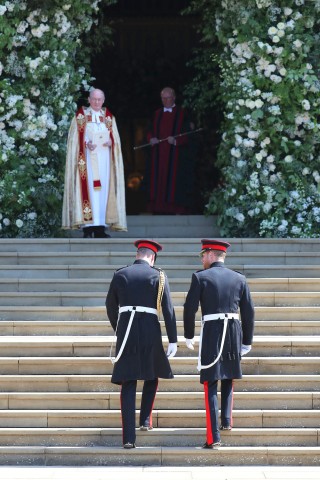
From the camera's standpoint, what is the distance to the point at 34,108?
53.4 feet

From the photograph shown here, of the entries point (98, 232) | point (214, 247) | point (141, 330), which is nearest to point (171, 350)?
point (141, 330)

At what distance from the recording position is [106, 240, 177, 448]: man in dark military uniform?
1127 centimetres

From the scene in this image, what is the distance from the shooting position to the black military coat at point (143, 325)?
1129cm

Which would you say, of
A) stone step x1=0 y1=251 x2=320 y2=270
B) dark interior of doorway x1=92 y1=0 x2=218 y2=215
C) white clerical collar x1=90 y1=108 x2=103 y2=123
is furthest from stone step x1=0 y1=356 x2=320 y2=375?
dark interior of doorway x1=92 y1=0 x2=218 y2=215

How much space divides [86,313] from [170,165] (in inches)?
197

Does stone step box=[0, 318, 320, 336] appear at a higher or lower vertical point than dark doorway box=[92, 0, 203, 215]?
lower

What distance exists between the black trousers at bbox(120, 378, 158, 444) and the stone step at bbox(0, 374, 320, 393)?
1.81 ft

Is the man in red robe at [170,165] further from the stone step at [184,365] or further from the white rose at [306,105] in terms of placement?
the stone step at [184,365]

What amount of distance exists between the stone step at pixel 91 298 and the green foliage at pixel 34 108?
2327 mm

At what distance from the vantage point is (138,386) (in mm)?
12008

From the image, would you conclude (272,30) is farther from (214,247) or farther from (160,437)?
(160,437)

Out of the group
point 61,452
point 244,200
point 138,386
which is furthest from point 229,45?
point 61,452

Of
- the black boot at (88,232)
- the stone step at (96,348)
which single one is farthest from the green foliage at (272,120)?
the stone step at (96,348)

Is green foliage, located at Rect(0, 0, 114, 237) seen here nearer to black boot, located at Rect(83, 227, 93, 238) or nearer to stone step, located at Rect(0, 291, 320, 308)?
black boot, located at Rect(83, 227, 93, 238)
